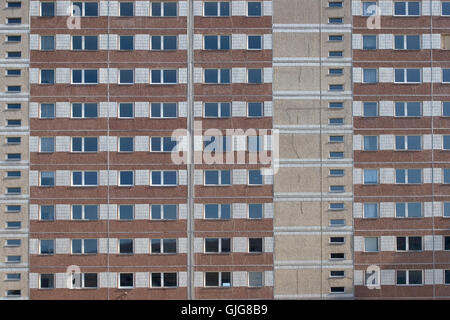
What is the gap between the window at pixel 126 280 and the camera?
26.7 meters

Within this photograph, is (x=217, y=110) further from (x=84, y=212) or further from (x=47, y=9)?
(x=47, y=9)

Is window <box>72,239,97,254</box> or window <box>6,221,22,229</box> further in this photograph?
window <box>72,239,97,254</box>

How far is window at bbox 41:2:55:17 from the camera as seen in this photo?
27.1m

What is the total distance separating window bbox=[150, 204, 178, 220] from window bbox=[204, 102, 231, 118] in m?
5.74

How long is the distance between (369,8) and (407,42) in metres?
3.04

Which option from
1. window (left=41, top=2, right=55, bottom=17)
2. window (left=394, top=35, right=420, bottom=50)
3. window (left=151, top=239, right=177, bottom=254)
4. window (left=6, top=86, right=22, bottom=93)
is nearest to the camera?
window (left=151, top=239, right=177, bottom=254)

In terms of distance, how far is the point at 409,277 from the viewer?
27.0m

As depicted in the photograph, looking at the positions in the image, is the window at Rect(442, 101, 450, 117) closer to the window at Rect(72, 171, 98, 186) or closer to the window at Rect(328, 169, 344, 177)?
the window at Rect(328, 169, 344, 177)

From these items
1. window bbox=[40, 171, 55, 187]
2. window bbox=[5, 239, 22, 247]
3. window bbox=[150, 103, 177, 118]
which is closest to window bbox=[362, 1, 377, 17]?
window bbox=[150, 103, 177, 118]

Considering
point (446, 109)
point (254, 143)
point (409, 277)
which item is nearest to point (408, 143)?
point (446, 109)

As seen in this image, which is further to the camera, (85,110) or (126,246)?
(85,110)

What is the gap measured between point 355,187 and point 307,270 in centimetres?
557
